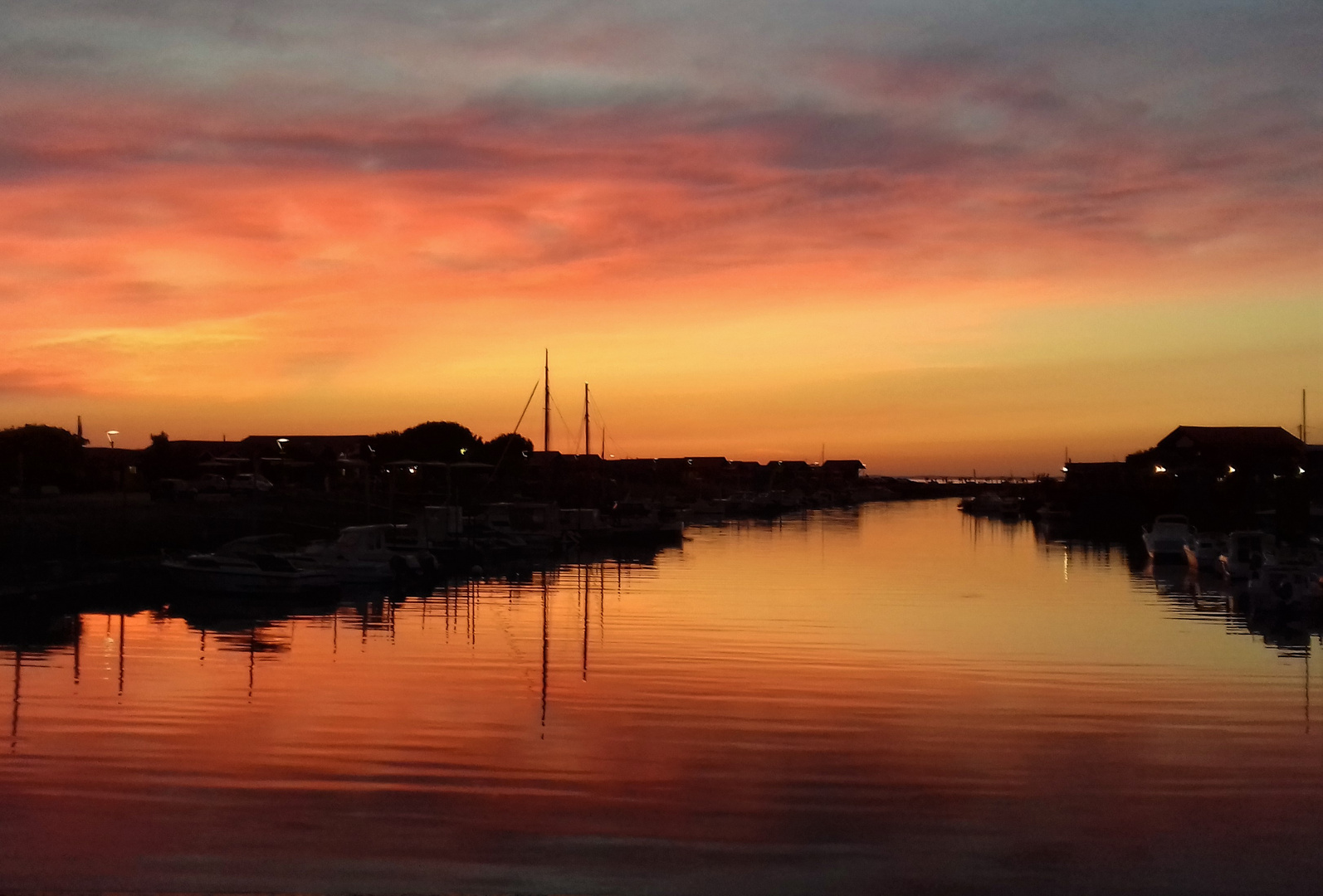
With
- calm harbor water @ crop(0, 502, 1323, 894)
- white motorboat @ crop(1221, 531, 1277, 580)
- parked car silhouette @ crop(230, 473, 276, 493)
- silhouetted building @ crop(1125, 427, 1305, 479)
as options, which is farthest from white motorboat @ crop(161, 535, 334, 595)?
silhouetted building @ crop(1125, 427, 1305, 479)

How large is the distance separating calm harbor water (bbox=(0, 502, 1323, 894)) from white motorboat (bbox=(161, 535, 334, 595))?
436 cm

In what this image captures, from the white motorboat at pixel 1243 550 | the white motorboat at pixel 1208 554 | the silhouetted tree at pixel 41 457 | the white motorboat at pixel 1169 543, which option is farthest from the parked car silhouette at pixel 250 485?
the white motorboat at pixel 1243 550

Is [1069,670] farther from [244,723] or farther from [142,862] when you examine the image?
[142,862]

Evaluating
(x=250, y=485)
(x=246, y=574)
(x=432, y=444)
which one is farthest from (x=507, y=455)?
(x=246, y=574)

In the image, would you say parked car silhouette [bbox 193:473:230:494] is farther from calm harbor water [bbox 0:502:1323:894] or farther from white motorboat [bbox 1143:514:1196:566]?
white motorboat [bbox 1143:514:1196:566]

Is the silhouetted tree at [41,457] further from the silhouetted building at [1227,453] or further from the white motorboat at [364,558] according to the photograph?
the silhouetted building at [1227,453]

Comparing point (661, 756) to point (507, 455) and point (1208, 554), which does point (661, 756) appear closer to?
point (1208, 554)

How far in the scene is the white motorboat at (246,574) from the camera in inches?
1876

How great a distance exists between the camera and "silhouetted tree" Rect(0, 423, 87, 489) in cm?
9256

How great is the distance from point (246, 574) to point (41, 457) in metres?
55.2

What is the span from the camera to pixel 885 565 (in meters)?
73.1

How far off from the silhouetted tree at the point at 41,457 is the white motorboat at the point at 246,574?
4865cm

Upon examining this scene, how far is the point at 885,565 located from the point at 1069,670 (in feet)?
135

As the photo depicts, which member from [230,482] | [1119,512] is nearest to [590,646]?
[230,482]
